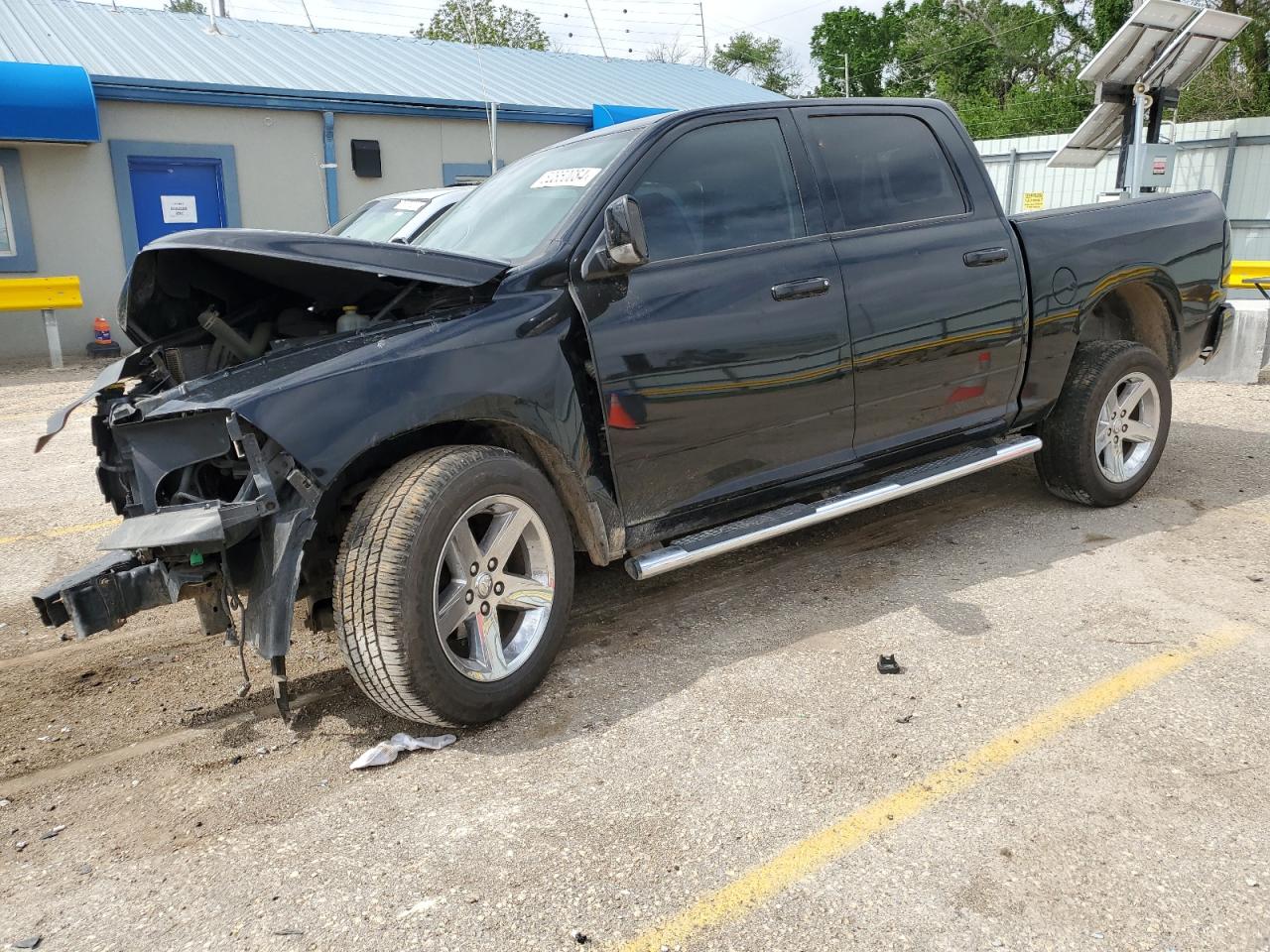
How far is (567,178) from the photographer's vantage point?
156 inches

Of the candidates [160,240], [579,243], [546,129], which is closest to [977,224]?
[579,243]

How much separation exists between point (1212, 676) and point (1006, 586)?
1.01 meters

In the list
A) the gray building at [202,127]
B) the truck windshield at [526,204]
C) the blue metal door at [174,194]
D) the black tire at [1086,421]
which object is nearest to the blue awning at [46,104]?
the gray building at [202,127]

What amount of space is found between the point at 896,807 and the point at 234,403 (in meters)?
2.23

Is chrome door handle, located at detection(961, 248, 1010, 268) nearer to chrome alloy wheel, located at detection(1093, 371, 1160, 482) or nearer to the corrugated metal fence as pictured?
chrome alloy wheel, located at detection(1093, 371, 1160, 482)

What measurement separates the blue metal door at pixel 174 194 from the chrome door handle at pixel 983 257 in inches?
494

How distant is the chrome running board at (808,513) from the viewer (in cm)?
366

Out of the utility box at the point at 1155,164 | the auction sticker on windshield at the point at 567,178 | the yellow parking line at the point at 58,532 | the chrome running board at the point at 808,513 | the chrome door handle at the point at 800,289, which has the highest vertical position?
the utility box at the point at 1155,164

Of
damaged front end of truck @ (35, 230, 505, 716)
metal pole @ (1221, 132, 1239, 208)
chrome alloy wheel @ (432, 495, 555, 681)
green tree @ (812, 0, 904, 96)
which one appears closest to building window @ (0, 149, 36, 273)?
damaged front end of truck @ (35, 230, 505, 716)

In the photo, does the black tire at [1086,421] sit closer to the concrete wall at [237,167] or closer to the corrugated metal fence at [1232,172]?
the corrugated metal fence at [1232,172]

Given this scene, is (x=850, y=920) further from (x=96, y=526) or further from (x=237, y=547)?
(x=96, y=526)

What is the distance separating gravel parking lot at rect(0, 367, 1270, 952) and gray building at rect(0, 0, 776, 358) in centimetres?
1052

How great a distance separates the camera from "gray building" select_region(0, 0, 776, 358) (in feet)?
43.1

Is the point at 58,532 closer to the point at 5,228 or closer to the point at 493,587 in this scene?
the point at 493,587
